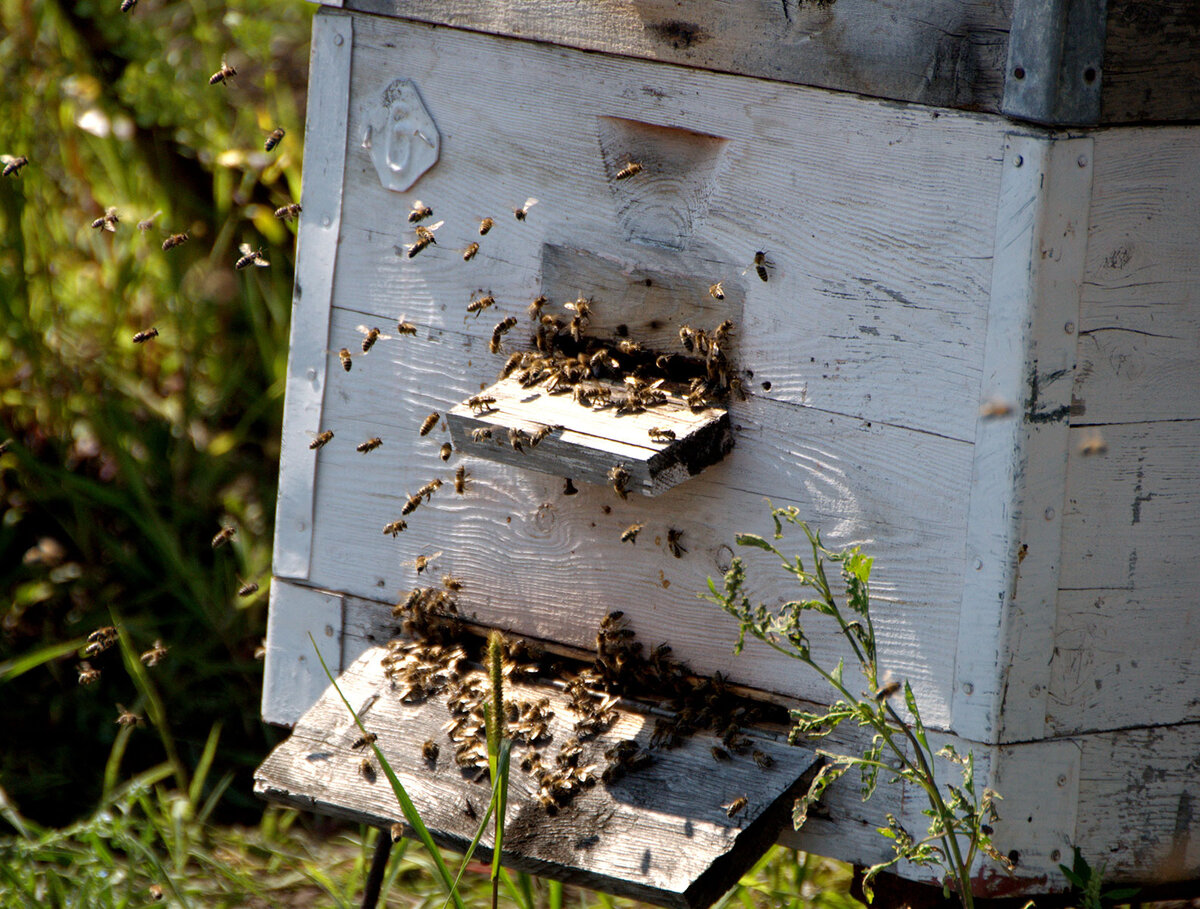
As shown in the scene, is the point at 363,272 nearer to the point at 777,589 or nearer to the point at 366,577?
the point at 366,577

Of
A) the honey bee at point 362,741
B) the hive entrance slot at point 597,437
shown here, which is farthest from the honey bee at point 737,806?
the honey bee at point 362,741

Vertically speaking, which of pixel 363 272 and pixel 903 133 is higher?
pixel 903 133

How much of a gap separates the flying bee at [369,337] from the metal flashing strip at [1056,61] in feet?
4.55

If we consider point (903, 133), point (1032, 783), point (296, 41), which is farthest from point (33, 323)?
point (1032, 783)

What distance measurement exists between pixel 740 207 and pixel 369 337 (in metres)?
0.88

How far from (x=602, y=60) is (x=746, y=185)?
1.28 feet

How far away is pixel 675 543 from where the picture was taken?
251 cm

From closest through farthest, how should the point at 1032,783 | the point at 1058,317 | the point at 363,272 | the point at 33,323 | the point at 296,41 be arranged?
the point at 1058,317
the point at 1032,783
the point at 363,272
the point at 33,323
the point at 296,41

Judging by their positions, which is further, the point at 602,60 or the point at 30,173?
the point at 30,173

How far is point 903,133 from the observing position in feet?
7.11

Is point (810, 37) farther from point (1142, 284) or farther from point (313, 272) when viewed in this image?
point (313, 272)

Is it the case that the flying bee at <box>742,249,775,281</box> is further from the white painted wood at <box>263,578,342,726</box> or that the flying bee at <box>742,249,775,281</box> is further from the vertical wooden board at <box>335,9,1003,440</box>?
the white painted wood at <box>263,578,342,726</box>

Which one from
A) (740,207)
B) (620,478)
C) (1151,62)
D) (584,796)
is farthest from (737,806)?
(1151,62)

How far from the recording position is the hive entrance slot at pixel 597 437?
7.42 feet
